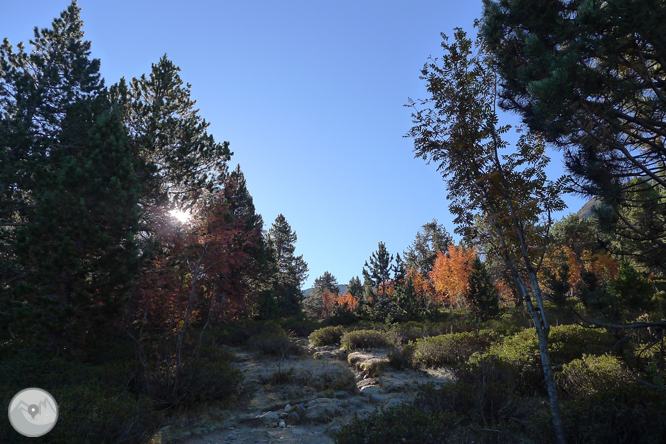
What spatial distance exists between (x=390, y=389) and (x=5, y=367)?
720 centimetres

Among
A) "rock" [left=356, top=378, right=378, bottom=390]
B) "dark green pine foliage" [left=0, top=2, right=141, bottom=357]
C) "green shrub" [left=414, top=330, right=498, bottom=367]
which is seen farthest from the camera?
"green shrub" [left=414, top=330, right=498, bottom=367]

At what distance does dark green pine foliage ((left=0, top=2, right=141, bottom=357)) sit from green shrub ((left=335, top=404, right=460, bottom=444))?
6.56 meters

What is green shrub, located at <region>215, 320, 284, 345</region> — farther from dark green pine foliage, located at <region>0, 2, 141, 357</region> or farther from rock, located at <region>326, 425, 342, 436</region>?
rock, located at <region>326, 425, 342, 436</region>

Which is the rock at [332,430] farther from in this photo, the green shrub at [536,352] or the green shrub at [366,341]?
the green shrub at [366,341]

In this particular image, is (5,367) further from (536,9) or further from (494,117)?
(536,9)

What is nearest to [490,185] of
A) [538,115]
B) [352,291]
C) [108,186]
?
[538,115]

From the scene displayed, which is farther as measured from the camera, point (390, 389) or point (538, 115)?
point (390, 389)

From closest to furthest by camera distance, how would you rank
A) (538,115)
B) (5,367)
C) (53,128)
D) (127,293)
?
(5,367) → (538,115) → (127,293) → (53,128)

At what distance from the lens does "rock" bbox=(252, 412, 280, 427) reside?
5791mm

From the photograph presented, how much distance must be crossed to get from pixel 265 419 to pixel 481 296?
1604 centimetres

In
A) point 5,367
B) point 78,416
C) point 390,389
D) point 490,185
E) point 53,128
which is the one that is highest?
point 53,128

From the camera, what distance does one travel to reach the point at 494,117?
205 inches

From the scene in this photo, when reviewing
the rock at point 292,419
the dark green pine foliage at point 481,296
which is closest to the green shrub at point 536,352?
the rock at point 292,419

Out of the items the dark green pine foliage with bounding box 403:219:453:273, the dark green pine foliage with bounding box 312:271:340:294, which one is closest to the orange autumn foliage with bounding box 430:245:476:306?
the dark green pine foliage with bounding box 403:219:453:273
